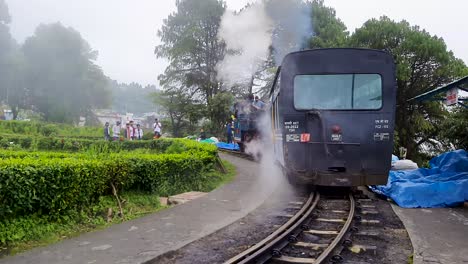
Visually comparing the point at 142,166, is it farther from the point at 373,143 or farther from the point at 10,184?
the point at 373,143

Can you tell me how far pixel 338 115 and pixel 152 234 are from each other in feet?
15.5

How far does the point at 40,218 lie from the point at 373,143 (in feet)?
21.5

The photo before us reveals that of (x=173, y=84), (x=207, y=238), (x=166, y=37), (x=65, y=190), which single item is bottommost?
(x=207, y=238)

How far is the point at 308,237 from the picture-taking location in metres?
6.20

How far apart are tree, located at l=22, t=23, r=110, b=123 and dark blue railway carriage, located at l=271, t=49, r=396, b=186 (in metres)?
35.8

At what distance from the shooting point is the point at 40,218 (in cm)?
584

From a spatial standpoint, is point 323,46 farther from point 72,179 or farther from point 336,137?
point 72,179

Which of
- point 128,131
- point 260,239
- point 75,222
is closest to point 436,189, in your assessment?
point 260,239

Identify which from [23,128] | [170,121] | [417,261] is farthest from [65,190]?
[170,121]

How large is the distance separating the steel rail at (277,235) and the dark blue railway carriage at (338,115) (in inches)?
32.0

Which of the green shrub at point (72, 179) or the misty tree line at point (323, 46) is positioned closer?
the green shrub at point (72, 179)

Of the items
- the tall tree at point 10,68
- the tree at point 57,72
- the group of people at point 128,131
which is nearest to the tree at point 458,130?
the group of people at point 128,131

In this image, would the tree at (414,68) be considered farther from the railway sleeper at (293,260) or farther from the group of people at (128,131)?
the railway sleeper at (293,260)

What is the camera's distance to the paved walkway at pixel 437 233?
5.11 m
